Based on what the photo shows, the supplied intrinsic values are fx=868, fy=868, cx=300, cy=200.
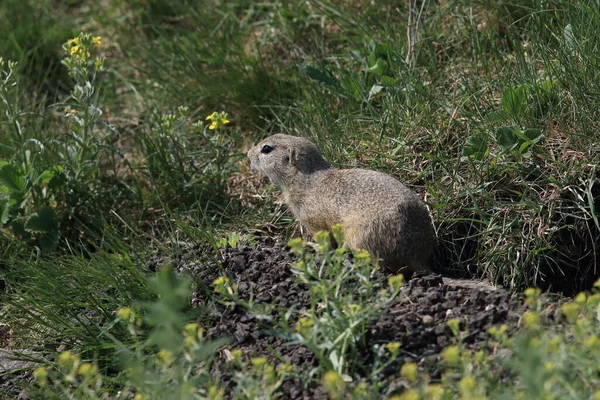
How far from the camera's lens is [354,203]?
4.93 m

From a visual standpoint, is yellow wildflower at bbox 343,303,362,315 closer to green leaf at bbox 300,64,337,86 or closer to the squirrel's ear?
the squirrel's ear

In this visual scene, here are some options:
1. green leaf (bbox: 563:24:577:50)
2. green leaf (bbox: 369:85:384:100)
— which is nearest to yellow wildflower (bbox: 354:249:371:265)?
green leaf (bbox: 369:85:384:100)

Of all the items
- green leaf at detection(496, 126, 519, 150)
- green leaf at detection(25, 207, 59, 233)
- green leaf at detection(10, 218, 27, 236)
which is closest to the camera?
green leaf at detection(496, 126, 519, 150)

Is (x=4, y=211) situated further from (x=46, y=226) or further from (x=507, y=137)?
(x=507, y=137)

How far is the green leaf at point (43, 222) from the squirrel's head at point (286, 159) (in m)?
1.38

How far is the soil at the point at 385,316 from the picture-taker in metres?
3.78

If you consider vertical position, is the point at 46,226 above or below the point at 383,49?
below

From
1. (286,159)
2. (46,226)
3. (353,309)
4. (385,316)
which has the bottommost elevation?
(46,226)

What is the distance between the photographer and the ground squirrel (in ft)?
15.4

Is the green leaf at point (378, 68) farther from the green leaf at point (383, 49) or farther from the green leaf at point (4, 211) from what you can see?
the green leaf at point (4, 211)

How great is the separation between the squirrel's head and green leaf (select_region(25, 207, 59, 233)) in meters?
1.38

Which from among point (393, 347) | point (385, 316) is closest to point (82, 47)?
point (385, 316)

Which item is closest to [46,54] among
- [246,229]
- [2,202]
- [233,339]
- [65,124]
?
[65,124]

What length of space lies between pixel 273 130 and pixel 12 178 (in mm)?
1876
